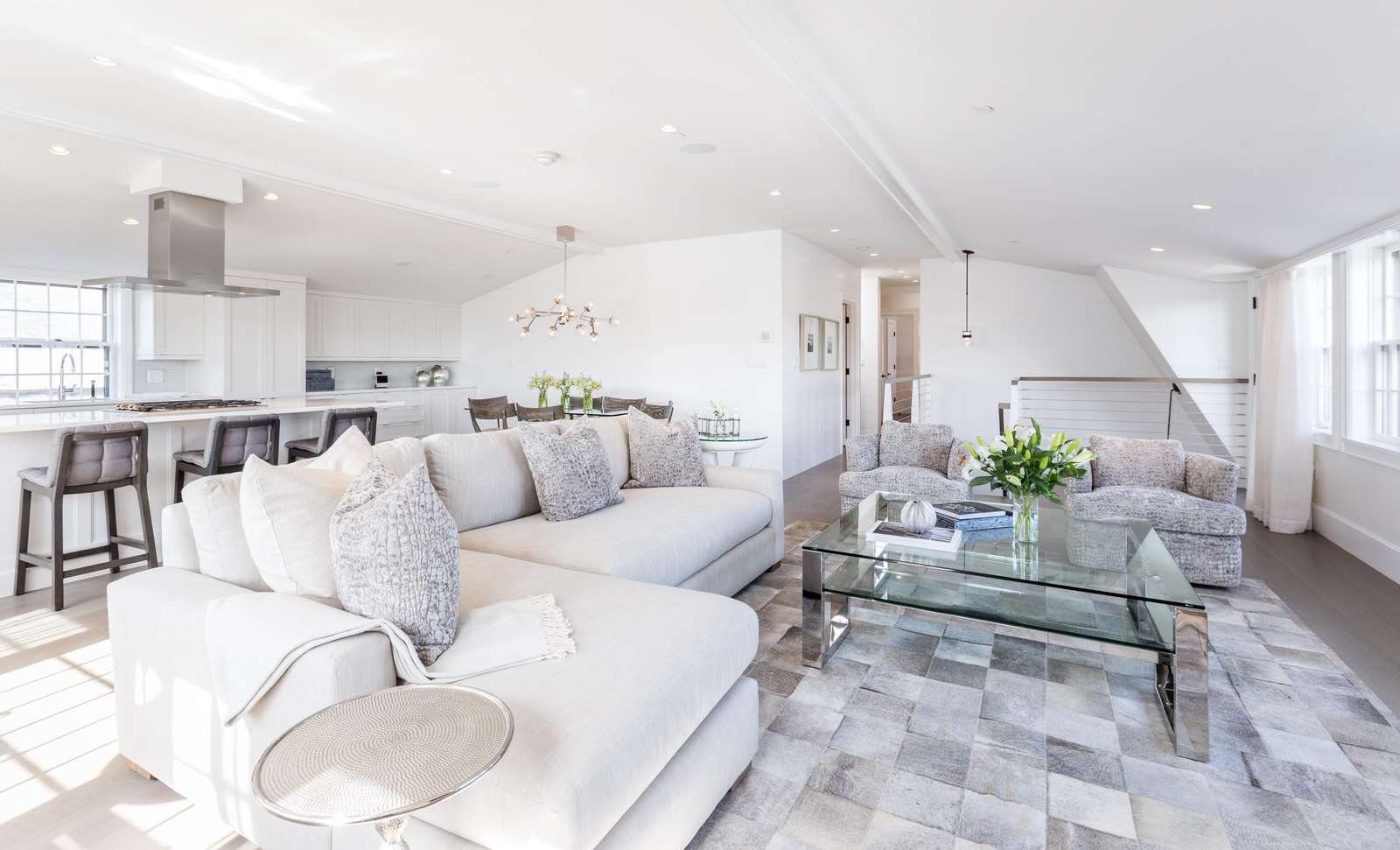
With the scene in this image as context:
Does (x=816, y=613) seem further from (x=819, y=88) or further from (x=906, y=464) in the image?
(x=906, y=464)

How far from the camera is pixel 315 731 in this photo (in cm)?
120

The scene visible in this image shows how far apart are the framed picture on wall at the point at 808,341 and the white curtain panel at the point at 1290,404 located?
387 cm

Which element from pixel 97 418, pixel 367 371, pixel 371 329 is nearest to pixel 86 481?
pixel 97 418

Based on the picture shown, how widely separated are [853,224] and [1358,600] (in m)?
4.54

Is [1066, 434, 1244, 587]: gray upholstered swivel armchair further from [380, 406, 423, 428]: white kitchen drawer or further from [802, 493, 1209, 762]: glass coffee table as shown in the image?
[380, 406, 423, 428]: white kitchen drawer

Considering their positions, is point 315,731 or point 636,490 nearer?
point 315,731

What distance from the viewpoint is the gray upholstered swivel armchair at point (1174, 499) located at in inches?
145

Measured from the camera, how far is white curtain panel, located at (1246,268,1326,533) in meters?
4.89

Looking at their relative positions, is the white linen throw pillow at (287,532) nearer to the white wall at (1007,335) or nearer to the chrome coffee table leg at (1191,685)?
the chrome coffee table leg at (1191,685)

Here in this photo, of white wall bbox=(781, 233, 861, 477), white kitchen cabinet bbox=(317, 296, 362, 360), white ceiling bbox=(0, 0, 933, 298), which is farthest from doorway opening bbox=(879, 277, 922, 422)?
white kitchen cabinet bbox=(317, 296, 362, 360)

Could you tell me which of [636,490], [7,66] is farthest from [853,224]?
[7,66]

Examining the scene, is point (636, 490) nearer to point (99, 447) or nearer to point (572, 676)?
point (572, 676)

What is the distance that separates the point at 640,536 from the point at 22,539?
3449mm

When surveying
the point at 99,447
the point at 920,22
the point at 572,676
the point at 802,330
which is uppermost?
the point at 920,22
